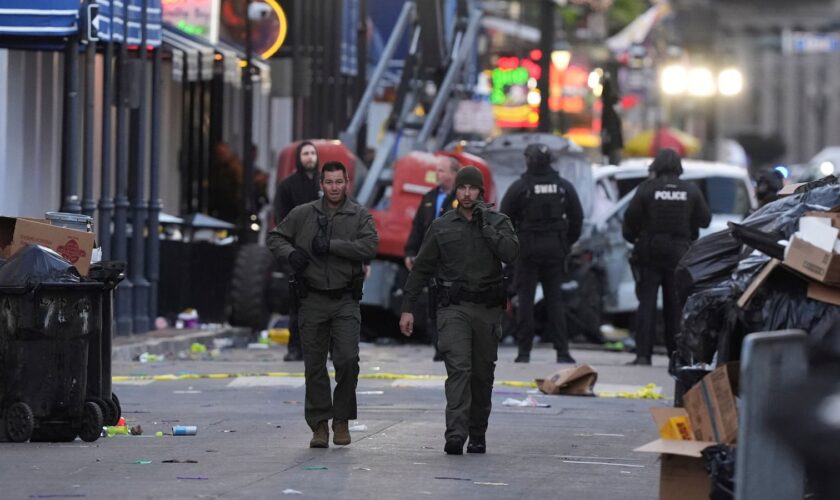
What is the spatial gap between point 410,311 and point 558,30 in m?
47.1

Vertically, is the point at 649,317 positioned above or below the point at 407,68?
below

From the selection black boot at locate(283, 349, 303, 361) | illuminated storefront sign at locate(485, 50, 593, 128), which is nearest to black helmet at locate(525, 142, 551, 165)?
black boot at locate(283, 349, 303, 361)

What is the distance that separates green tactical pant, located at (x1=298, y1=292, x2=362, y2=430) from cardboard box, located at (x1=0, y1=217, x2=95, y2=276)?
5.06 ft

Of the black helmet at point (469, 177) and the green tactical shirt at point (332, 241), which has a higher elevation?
the black helmet at point (469, 177)

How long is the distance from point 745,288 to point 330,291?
300cm

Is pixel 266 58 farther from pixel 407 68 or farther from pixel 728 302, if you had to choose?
pixel 728 302

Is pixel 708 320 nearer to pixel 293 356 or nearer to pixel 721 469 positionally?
pixel 721 469

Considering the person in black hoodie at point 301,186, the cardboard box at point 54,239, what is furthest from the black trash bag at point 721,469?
the person in black hoodie at point 301,186

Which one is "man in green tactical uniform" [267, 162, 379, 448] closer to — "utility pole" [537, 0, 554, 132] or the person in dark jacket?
the person in dark jacket

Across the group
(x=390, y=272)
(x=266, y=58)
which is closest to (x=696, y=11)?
(x=266, y=58)

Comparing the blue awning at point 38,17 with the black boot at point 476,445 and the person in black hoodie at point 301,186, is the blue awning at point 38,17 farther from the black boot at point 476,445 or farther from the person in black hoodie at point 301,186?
the black boot at point 476,445

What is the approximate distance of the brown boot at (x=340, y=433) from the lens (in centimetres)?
1255

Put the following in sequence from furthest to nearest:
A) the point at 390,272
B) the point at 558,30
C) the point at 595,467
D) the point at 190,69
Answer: the point at 558,30 → the point at 190,69 → the point at 390,272 → the point at 595,467

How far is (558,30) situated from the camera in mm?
59156
